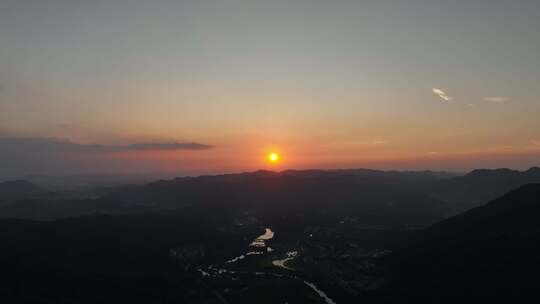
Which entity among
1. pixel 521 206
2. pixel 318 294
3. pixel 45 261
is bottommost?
pixel 318 294

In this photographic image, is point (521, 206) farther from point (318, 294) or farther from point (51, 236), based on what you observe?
point (51, 236)

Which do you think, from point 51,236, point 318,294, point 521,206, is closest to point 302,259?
point 318,294

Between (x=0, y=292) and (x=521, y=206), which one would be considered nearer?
(x=0, y=292)

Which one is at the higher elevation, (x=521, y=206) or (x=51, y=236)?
(x=521, y=206)

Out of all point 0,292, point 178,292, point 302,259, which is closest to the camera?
point 0,292

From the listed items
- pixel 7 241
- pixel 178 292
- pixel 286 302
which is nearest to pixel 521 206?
pixel 286 302

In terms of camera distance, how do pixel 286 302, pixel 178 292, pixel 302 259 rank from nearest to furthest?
pixel 286 302 < pixel 178 292 < pixel 302 259

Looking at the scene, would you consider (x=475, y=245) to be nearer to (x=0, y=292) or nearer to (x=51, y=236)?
(x=0, y=292)
